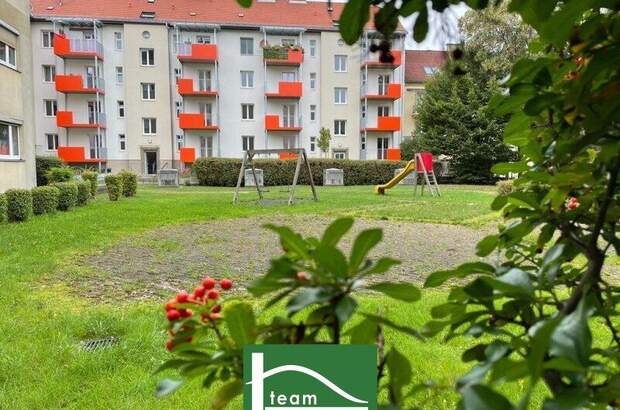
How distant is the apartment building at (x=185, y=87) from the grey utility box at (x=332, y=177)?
28.3 ft

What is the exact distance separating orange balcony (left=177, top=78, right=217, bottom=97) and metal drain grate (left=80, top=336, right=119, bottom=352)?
30.6 m

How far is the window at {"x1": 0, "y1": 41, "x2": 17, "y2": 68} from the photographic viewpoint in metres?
12.5

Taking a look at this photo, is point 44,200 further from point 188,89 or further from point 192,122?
point 188,89

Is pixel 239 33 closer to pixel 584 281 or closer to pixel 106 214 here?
pixel 106 214

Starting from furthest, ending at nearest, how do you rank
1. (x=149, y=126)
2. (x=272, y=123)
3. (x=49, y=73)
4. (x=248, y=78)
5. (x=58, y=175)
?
(x=248, y=78) < (x=272, y=123) < (x=149, y=126) < (x=49, y=73) < (x=58, y=175)

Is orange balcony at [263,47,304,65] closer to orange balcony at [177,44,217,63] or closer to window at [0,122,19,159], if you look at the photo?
orange balcony at [177,44,217,63]

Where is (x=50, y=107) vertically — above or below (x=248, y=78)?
below

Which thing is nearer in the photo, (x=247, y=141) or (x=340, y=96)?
(x=247, y=141)

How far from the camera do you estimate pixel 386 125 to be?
34344 millimetres

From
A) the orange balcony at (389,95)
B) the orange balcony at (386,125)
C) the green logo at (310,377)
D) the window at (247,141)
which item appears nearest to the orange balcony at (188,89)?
the window at (247,141)

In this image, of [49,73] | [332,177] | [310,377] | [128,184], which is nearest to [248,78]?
[332,177]

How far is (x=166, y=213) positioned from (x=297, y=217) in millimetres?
3175

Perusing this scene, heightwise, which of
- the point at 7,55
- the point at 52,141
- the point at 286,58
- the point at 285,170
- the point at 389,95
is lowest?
the point at 285,170

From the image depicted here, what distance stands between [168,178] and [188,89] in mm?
9058
